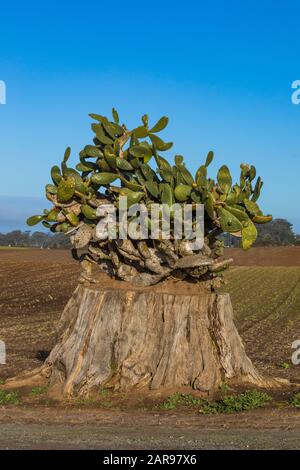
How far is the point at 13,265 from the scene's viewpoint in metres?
53.8

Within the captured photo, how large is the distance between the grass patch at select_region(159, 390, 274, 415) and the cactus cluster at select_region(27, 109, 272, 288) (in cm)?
217

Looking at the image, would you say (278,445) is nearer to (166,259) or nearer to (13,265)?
(166,259)

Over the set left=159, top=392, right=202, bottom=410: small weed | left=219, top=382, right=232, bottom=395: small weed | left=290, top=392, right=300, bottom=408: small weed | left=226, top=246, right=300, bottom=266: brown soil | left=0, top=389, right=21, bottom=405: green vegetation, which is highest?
left=226, top=246, right=300, bottom=266: brown soil

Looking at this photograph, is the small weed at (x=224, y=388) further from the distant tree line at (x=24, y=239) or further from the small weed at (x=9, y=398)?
the distant tree line at (x=24, y=239)

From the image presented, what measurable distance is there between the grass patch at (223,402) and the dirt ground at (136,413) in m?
0.20

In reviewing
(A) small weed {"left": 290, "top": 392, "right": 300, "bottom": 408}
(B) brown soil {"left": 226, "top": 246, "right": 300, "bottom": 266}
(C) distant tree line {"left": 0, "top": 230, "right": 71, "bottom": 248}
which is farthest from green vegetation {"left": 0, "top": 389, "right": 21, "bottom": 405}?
(C) distant tree line {"left": 0, "top": 230, "right": 71, "bottom": 248}

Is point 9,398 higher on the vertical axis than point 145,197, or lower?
lower

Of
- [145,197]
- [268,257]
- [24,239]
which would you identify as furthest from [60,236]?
[145,197]

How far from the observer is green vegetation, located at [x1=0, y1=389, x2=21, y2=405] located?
A: 10047 millimetres

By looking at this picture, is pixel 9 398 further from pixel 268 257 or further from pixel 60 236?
pixel 60 236

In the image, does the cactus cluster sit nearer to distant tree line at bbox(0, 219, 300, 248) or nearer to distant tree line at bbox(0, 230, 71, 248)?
distant tree line at bbox(0, 219, 300, 248)

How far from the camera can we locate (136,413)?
9211 millimetres

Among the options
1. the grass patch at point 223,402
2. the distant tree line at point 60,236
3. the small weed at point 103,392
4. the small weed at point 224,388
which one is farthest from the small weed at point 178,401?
the distant tree line at point 60,236
